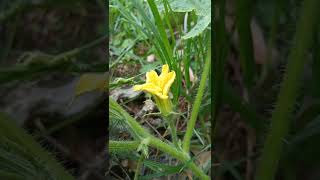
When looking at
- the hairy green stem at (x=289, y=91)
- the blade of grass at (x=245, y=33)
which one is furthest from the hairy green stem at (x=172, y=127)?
the blade of grass at (x=245, y=33)

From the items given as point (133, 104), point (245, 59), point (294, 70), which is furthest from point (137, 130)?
point (245, 59)

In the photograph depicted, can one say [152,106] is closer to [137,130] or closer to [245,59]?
[137,130]

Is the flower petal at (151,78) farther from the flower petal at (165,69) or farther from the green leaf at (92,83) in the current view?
→ the green leaf at (92,83)

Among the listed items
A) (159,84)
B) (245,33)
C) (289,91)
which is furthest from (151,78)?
(245,33)

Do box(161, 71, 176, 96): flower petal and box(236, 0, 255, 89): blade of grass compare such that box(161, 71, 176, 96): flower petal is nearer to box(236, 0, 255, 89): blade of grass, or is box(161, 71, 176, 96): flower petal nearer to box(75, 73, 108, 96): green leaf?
box(75, 73, 108, 96): green leaf

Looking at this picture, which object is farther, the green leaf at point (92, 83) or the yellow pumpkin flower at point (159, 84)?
the green leaf at point (92, 83)

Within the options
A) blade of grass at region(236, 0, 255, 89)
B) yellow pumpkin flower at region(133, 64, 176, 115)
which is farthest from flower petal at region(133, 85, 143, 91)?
blade of grass at region(236, 0, 255, 89)

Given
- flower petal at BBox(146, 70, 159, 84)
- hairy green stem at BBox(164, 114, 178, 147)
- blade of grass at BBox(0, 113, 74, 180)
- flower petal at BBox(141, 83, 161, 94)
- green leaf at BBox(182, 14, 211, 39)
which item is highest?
green leaf at BBox(182, 14, 211, 39)

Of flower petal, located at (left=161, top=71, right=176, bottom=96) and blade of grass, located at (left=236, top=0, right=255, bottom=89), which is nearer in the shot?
flower petal, located at (left=161, top=71, right=176, bottom=96)

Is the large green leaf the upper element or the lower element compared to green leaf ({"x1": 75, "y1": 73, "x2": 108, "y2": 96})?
upper
